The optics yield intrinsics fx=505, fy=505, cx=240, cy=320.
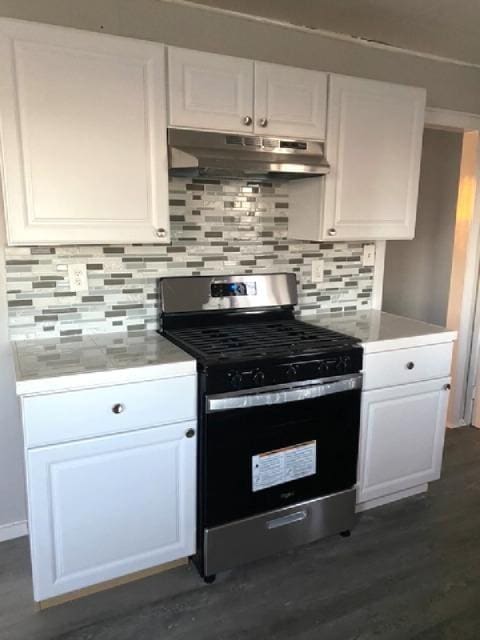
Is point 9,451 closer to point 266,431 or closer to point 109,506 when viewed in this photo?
point 109,506

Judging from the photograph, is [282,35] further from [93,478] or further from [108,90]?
[93,478]

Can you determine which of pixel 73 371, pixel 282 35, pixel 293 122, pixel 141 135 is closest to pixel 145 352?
pixel 73 371

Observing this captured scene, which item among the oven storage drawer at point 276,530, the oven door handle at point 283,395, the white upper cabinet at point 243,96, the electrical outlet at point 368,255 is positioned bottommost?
the oven storage drawer at point 276,530

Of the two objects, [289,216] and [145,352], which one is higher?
[289,216]

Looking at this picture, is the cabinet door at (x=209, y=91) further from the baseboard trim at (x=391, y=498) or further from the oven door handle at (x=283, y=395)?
the baseboard trim at (x=391, y=498)

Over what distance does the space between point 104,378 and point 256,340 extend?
0.69 meters

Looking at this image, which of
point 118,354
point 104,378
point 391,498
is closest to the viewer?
point 104,378

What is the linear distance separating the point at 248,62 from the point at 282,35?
48cm

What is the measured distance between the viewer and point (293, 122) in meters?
2.17

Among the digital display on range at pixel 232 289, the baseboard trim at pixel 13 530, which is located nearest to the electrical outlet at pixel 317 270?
the digital display on range at pixel 232 289

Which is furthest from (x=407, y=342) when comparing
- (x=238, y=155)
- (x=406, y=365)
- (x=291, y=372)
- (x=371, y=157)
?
(x=238, y=155)

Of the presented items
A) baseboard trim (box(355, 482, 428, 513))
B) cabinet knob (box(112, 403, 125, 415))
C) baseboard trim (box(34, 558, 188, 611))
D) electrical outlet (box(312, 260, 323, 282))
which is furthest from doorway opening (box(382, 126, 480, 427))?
cabinet knob (box(112, 403, 125, 415))

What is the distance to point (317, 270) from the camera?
2738 millimetres

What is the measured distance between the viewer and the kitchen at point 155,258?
1719mm
